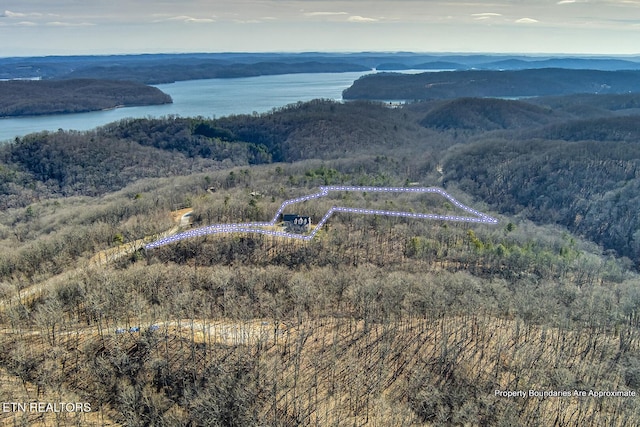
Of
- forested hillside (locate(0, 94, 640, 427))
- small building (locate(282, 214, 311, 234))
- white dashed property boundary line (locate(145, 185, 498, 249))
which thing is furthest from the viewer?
small building (locate(282, 214, 311, 234))

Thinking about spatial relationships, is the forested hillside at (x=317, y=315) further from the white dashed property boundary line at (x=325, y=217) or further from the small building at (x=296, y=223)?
the small building at (x=296, y=223)

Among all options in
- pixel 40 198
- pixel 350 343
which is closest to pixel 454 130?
pixel 40 198

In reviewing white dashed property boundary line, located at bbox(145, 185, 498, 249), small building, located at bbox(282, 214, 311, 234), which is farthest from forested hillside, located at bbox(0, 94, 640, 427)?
small building, located at bbox(282, 214, 311, 234)

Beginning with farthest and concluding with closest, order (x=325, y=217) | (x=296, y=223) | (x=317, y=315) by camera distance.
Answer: (x=325, y=217), (x=296, y=223), (x=317, y=315)

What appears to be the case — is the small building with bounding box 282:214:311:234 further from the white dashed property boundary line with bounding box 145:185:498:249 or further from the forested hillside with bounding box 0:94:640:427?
the forested hillside with bounding box 0:94:640:427

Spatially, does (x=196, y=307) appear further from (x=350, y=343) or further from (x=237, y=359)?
(x=350, y=343)

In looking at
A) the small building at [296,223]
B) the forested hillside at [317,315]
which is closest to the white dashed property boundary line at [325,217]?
the small building at [296,223]

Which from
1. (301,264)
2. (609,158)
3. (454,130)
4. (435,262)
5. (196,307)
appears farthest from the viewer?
(454,130)

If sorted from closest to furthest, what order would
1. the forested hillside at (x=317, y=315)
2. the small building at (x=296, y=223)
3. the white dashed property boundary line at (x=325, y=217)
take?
the forested hillside at (x=317, y=315), the white dashed property boundary line at (x=325, y=217), the small building at (x=296, y=223)

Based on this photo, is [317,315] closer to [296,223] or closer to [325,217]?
[296,223]

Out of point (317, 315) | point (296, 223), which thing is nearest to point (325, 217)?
point (296, 223)

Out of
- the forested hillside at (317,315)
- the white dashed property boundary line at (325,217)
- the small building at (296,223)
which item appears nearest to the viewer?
the forested hillside at (317,315)
